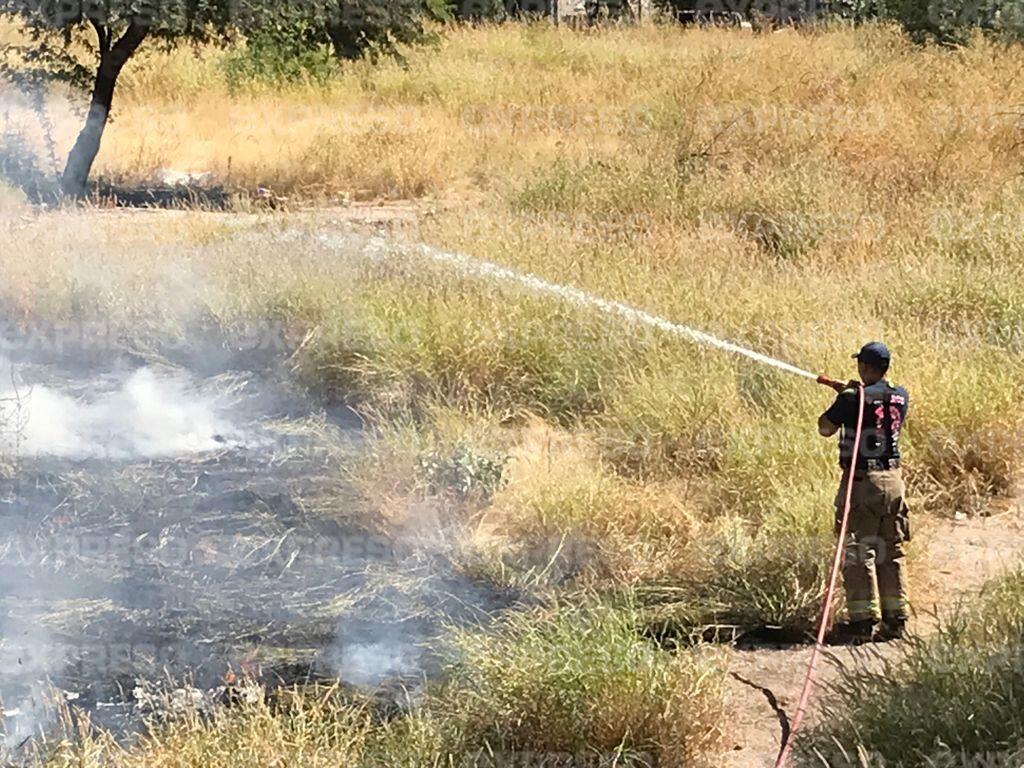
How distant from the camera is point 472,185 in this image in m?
12.3

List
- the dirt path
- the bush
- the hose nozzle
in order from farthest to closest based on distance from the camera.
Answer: the hose nozzle < the dirt path < the bush

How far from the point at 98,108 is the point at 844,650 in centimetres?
1031

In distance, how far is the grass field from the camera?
5.41 metres

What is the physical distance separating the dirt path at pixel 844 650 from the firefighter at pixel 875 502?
0.15 meters

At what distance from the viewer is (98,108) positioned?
1252 cm

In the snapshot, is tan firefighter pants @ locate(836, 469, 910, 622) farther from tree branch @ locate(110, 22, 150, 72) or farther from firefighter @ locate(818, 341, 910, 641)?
tree branch @ locate(110, 22, 150, 72)

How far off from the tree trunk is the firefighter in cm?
953

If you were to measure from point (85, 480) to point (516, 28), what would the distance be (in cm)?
1695

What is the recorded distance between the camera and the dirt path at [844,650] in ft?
13.3

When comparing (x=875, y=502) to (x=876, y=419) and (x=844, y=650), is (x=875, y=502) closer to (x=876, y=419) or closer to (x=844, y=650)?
(x=876, y=419)

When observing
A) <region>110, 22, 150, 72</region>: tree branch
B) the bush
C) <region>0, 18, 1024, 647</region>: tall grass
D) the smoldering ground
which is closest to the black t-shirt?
<region>0, 18, 1024, 647</region>: tall grass

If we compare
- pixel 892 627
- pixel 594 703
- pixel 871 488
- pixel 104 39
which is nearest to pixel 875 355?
pixel 871 488

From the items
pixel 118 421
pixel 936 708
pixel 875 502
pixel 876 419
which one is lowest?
pixel 118 421

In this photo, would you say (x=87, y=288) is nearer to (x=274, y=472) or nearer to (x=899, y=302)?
(x=274, y=472)
